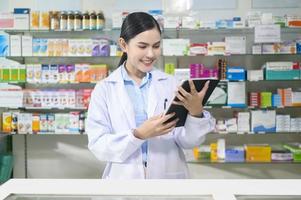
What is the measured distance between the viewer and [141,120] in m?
1.96

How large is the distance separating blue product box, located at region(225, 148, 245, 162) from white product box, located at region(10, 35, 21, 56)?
2.78 m

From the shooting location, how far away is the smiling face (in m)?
1.91

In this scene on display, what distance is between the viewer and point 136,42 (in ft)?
6.30

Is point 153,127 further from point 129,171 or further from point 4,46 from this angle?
point 4,46

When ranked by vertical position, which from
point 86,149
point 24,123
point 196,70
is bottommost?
point 86,149

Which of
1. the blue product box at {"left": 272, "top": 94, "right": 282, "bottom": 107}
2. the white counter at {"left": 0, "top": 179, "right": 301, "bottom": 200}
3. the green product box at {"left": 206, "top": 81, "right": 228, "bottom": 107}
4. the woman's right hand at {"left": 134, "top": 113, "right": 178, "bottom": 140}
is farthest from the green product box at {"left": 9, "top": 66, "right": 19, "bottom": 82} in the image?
the white counter at {"left": 0, "top": 179, "right": 301, "bottom": 200}

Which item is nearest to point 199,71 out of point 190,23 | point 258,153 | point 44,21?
point 190,23

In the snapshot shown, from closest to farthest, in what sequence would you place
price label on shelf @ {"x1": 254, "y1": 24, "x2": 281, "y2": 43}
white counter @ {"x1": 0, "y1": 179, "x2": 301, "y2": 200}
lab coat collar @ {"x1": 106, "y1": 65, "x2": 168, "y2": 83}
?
white counter @ {"x1": 0, "y1": 179, "x2": 301, "y2": 200} → lab coat collar @ {"x1": 106, "y1": 65, "x2": 168, "y2": 83} → price label on shelf @ {"x1": 254, "y1": 24, "x2": 281, "y2": 43}

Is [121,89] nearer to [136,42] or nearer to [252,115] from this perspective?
[136,42]

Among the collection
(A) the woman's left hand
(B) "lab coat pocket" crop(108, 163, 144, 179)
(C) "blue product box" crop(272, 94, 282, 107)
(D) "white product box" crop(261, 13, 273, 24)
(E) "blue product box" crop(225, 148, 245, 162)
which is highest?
(D) "white product box" crop(261, 13, 273, 24)

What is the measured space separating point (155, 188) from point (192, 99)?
74 cm

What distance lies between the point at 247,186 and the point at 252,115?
3.39 m

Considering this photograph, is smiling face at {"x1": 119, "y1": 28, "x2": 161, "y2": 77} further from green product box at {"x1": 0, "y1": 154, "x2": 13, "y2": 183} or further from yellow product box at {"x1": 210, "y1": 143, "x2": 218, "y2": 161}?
green product box at {"x1": 0, "y1": 154, "x2": 13, "y2": 183}

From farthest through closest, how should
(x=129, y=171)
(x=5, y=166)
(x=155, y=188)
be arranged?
(x=5, y=166) < (x=129, y=171) < (x=155, y=188)
